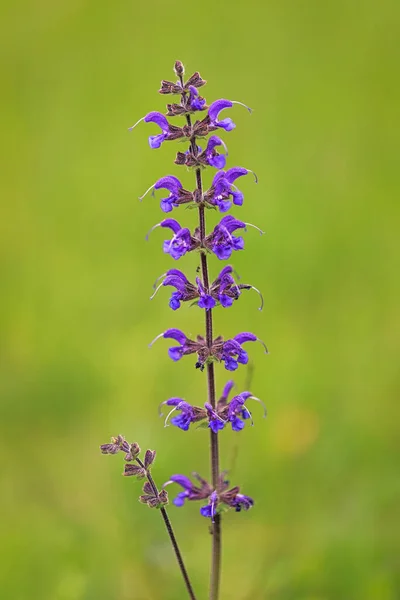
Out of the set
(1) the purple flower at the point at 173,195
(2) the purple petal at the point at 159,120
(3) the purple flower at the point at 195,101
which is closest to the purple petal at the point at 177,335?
(1) the purple flower at the point at 173,195

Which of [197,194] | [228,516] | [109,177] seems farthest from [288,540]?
[109,177]

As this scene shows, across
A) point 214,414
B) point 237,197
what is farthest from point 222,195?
point 214,414

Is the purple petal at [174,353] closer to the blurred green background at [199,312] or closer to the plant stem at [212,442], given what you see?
the plant stem at [212,442]

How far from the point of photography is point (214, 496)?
318 centimetres

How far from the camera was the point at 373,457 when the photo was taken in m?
4.86

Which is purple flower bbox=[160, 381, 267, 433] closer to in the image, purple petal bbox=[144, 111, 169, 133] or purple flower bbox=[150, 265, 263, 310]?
purple flower bbox=[150, 265, 263, 310]

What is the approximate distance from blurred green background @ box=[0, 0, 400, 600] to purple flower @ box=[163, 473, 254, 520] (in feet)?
1.14

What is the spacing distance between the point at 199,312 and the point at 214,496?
345cm

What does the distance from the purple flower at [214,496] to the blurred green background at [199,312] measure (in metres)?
0.35

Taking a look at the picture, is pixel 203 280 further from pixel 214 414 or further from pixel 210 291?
pixel 214 414

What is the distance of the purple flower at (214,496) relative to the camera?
125 inches

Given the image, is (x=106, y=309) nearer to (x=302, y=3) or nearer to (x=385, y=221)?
(x=385, y=221)

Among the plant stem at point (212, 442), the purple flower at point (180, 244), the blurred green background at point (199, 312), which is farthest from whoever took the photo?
the blurred green background at point (199, 312)

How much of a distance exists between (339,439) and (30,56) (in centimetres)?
838
